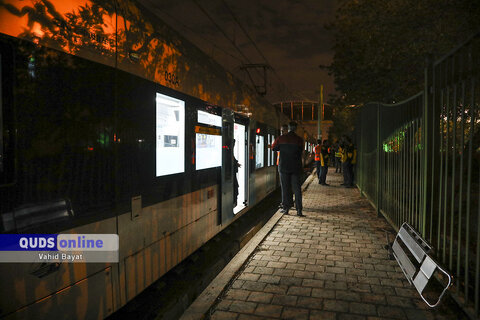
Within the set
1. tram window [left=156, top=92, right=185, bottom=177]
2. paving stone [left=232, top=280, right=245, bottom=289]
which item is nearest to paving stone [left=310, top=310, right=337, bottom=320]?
paving stone [left=232, top=280, right=245, bottom=289]

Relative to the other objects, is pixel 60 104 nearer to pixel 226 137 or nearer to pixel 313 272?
pixel 313 272

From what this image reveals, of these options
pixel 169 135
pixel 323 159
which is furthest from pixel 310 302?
pixel 323 159

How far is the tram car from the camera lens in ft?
6.81

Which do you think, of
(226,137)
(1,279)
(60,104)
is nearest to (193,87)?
(226,137)

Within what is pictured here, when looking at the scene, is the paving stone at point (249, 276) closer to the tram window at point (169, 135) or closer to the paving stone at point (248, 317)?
the paving stone at point (248, 317)

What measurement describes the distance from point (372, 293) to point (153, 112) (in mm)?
2806

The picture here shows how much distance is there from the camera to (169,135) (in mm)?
3979

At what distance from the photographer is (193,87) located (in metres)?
4.53

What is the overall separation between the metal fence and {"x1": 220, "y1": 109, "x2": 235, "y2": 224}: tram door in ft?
8.76

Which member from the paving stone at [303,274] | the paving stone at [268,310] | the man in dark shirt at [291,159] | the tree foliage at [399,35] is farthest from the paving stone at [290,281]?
the tree foliage at [399,35]

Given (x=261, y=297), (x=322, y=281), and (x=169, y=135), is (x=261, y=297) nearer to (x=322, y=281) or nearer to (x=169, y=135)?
(x=322, y=281)

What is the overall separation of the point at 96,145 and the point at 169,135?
1.34 meters

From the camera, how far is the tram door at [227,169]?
5.78m

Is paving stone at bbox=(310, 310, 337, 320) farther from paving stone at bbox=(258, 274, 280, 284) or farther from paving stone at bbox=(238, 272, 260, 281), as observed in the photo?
paving stone at bbox=(238, 272, 260, 281)
